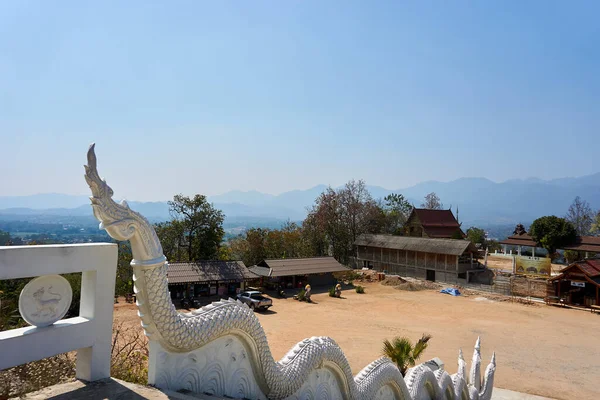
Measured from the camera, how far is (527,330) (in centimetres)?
2034

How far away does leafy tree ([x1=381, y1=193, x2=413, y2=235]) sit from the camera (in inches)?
1935

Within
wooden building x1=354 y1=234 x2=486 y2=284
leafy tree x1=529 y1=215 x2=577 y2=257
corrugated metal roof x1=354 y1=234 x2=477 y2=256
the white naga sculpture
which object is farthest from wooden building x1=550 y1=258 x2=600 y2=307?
the white naga sculpture

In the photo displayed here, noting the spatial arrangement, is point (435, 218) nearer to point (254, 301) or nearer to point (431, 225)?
point (431, 225)

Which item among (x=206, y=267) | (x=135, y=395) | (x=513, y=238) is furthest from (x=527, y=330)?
(x=513, y=238)

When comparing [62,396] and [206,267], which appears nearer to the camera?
[62,396]

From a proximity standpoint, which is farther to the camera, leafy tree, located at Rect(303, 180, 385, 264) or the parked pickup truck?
leafy tree, located at Rect(303, 180, 385, 264)

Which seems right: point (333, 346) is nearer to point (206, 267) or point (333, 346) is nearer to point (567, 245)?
point (206, 267)

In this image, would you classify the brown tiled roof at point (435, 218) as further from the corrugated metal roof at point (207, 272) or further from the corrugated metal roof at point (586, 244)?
the corrugated metal roof at point (207, 272)

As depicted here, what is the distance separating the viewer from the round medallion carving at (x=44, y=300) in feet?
13.5

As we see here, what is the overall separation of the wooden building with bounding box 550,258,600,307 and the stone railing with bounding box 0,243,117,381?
2806 cm

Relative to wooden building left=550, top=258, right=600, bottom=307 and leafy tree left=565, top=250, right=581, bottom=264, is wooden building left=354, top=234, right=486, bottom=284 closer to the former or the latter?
wooden building left=550, top=258, right=600, bottom=307

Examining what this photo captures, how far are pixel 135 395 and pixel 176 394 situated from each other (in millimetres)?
421

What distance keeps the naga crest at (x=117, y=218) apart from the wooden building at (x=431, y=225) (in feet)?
146

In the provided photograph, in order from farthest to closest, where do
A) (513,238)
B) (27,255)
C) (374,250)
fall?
(513,238) < (374,250) < (27,255)
